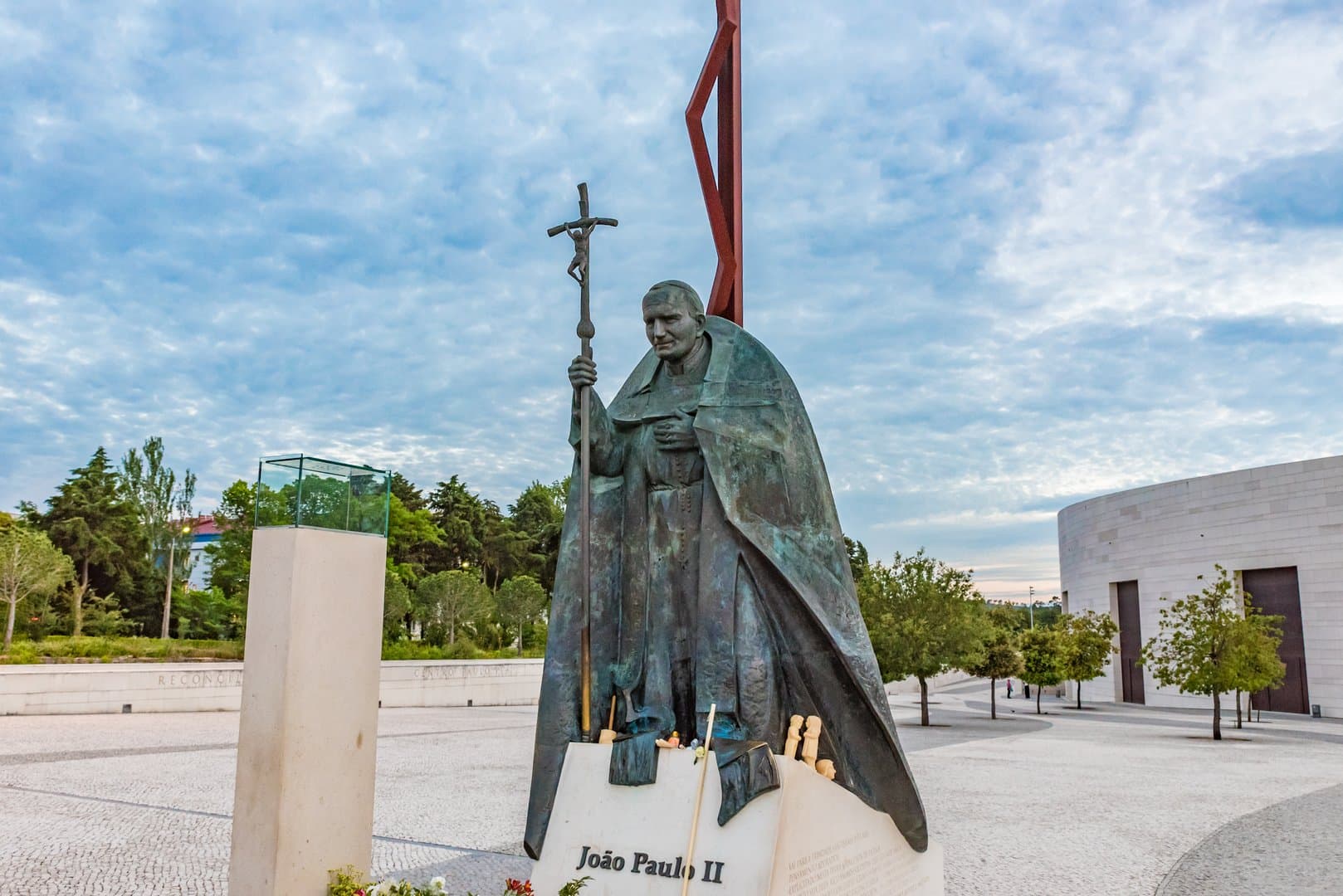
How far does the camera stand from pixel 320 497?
20.6 ft

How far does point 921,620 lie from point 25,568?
69.7 feet

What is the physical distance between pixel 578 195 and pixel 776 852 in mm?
3081

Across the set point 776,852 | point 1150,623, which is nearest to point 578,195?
point 776,852

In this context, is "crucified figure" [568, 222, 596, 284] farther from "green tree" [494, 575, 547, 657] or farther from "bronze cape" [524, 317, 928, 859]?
"green tree" [494, 575, 547, 657]

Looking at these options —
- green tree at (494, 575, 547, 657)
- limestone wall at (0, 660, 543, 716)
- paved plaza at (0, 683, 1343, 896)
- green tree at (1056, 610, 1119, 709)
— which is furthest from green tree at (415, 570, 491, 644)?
→ green tree at (1056, 610, 1119, 709)

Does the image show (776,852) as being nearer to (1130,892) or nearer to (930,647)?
(1130,892)

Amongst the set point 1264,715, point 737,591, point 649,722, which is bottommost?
point 1264,715

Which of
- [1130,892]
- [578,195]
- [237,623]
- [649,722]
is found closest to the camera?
[649,722]

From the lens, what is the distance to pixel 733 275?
638cm

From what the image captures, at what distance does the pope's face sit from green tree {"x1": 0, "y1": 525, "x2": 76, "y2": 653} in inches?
884

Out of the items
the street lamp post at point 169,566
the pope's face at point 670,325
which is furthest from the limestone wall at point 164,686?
the pope's face at point 670,325

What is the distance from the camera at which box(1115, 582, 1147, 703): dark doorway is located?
39.0 meters

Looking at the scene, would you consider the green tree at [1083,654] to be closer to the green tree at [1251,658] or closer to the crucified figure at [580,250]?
the green tree at [1251,658]

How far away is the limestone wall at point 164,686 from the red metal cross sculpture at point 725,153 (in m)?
10.8
